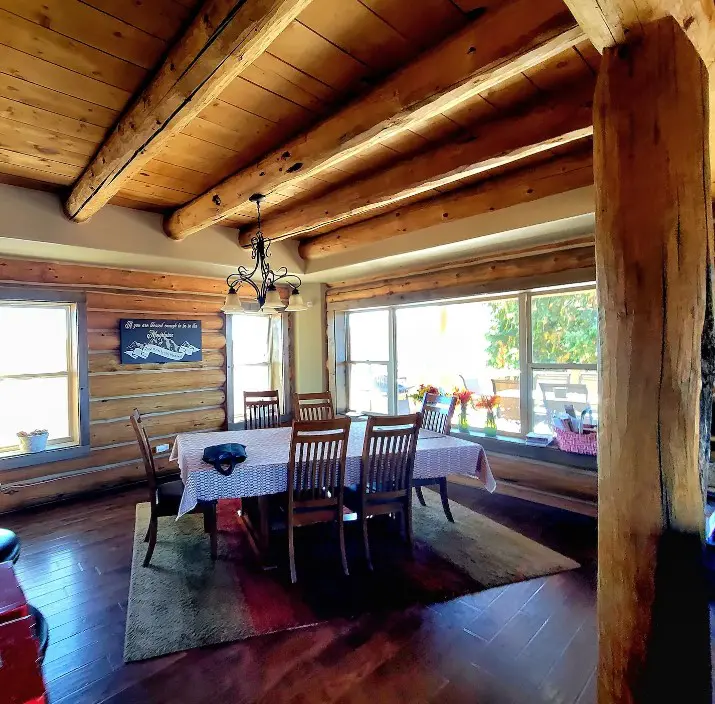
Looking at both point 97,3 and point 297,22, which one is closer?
point 97,3

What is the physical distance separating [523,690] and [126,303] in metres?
4.71

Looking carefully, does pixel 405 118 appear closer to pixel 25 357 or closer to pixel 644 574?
pixel 644 574

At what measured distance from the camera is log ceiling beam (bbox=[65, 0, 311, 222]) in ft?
4.42

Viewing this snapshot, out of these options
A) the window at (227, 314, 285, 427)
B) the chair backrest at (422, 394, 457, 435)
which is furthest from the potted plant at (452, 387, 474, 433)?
the window at (227, 314, 285, 427)

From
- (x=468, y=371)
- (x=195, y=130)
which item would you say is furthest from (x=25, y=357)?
(x=468, y=371)

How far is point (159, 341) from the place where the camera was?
4.84 m

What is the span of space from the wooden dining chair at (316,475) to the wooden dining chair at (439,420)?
830 millimetres

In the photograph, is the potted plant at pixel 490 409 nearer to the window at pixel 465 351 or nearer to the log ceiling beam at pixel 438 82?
the window at pixel 465 351

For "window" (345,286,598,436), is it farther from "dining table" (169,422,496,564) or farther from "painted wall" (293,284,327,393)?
"dining table" (169,422,496,564)

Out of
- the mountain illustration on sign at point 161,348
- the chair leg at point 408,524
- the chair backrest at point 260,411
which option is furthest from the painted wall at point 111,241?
the chair leg at point 408,524

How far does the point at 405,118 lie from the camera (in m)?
1.94

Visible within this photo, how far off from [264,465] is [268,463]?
1.3 inches

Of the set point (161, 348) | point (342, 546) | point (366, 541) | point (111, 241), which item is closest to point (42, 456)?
point (161, 348)

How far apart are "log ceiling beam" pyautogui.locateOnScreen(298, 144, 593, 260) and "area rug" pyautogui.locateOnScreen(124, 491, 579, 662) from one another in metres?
2.61
